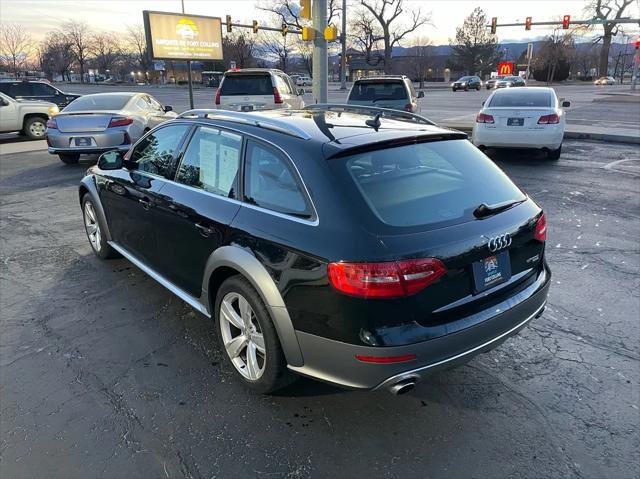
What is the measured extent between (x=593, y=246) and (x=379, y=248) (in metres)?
4.12

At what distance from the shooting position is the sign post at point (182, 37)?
63.2 feet

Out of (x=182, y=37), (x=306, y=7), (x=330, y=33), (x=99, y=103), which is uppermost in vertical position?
(x=182, y=37)

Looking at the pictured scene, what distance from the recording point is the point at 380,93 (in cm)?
1270

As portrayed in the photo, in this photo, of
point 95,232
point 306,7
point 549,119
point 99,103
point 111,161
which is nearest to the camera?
point 111,161

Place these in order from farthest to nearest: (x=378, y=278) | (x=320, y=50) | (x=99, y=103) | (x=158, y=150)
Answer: (x=320, y=50) → (x=99, y=103) → (x=158, y=150) → (x=378, y=278)

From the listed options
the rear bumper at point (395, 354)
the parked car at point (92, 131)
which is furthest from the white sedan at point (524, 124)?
the rear bumper at point (395, 354)

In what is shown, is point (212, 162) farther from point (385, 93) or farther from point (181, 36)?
point (181, 36)

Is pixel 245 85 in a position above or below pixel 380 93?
above

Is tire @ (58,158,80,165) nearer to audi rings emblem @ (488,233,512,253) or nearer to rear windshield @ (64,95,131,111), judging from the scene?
rear windshield @ (64,95,131,111)

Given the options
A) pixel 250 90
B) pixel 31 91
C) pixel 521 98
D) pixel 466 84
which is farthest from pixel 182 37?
pixel 466 84

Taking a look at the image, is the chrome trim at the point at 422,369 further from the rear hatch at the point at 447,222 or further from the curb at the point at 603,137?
the curb at the point at 603,137

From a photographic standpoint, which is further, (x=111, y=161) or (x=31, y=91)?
(x=31, y=91)

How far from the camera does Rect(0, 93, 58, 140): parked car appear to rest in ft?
47.7

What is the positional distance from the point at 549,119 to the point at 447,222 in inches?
335
